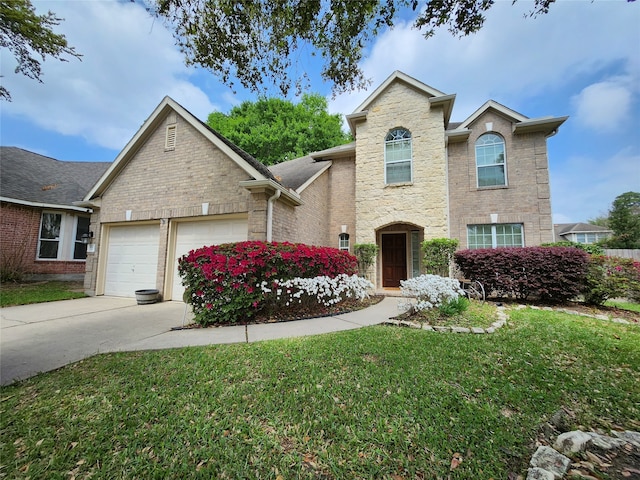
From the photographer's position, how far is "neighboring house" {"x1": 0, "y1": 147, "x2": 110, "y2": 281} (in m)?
10.3

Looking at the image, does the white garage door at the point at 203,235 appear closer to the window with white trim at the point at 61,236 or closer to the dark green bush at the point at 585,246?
the window with white trim at the point at 61,236

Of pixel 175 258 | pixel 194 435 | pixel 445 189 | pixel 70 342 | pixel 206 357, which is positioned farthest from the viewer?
pixel 445 189

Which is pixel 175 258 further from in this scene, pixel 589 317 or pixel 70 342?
pixel 589 317

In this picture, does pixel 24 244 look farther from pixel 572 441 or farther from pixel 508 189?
pixel 508 189

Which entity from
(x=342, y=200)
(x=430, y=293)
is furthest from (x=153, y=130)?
(x=430, y=293)

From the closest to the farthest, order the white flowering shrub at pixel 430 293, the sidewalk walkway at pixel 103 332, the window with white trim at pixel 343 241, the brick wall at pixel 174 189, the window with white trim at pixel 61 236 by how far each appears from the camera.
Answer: the sidewalk walkway at pixel 103 332 → the white flowering shrub at pixel 430 293 → the brick wall at pixel 174 189 → the window with white trim at pixel 61 236 → the window with white trim at pixel 343 241

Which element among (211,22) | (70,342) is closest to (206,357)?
(70,342)

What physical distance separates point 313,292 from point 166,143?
24.2 ft

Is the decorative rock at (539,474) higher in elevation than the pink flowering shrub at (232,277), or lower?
lower

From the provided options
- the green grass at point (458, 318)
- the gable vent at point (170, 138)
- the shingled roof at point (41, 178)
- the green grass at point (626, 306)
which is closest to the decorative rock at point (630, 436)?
the green grass at point (458, 318)

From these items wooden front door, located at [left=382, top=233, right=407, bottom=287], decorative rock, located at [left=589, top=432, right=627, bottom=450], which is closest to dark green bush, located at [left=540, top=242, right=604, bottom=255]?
wooden front door, located at [left=382, top=233, right=407, bottom=287]

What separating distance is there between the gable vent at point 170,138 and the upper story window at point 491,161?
1142 centimetres

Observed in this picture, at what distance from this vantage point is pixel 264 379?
107 inches

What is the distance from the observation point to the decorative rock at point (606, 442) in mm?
1788
